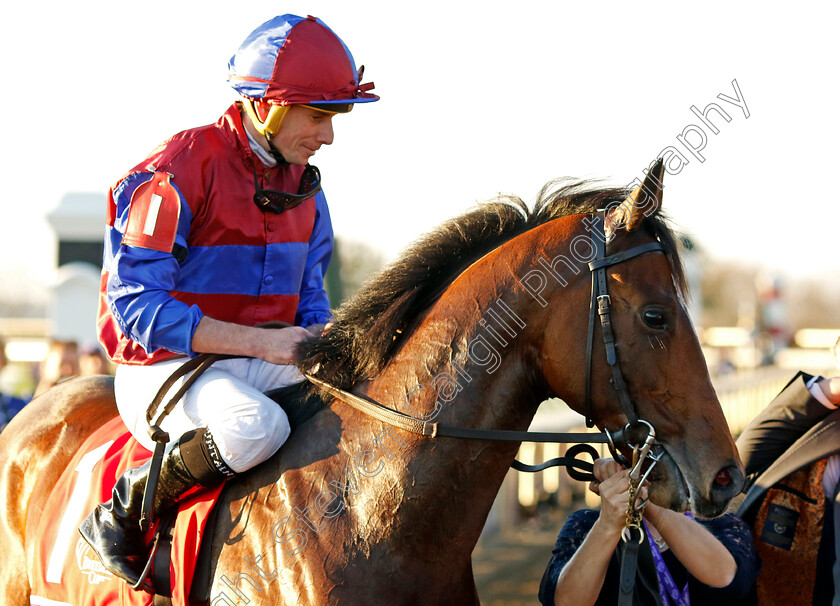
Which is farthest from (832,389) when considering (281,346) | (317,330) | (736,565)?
(281,346)

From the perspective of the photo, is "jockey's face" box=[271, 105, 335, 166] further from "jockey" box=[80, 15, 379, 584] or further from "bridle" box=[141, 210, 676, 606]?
"bridle" box=[141, 210, 676, 606]

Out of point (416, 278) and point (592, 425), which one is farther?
point (416, 278)

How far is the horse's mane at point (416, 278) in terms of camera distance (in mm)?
2336

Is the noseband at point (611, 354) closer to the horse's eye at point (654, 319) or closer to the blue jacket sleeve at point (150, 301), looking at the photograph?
the horse's eye at point (654, 319)

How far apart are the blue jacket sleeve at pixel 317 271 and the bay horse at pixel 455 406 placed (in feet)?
1.94

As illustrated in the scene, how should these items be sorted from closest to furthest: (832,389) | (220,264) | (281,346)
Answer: (281,346) < (220,264) < (832,389)

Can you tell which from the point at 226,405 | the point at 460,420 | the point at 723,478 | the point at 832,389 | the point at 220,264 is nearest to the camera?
the point at 723,478

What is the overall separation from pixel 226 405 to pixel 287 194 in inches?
28.6

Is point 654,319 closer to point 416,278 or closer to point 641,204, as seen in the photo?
point 641,204

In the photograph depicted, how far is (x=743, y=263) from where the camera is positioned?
198 feet

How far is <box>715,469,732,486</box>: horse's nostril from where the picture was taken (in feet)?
6.69

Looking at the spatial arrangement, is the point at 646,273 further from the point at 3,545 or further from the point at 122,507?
the point at 3,545

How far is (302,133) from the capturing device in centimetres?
250

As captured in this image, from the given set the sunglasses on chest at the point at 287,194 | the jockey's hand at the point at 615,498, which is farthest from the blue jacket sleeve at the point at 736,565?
the sunglasses on chest at the point at 287,194
